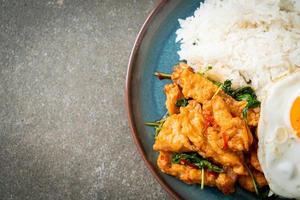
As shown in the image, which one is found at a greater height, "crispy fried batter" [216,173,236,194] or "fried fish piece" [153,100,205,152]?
"fried fish piece" [153,100,205,152]

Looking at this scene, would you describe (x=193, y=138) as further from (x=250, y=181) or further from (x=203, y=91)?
(x=250, y=181)

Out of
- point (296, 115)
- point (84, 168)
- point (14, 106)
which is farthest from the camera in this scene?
point (14, 106)

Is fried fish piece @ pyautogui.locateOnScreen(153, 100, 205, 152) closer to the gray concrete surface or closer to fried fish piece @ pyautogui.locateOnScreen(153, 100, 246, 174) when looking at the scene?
fried fish piece @ pyautogui.locateOnScreen(153, 100, 246, 174)

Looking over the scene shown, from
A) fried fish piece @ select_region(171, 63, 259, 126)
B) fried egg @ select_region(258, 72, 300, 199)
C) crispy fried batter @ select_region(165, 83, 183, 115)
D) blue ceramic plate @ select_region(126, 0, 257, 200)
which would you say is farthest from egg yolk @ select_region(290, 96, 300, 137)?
blue ceramic plate @ select_region(126, 0, 257, 200)

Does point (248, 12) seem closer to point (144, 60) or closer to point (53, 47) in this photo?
point (144, 60)

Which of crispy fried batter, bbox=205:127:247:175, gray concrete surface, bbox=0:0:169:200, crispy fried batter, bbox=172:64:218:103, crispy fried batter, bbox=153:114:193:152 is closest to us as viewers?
crispy fried batter, bbox=205:127:247:175

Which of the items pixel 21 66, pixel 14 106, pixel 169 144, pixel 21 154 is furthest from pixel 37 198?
pixel 169 144

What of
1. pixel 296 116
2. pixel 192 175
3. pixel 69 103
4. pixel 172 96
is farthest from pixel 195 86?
pixel 69 103
